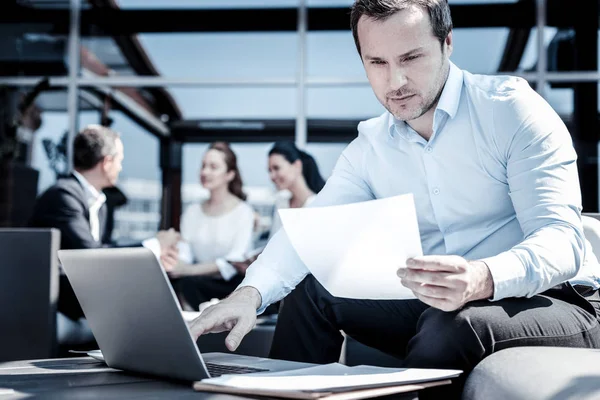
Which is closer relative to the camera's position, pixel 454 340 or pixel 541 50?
pixel 454 340

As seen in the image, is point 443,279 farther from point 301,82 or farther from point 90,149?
point 301,82

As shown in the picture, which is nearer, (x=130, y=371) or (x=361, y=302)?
(x=130, y=371)

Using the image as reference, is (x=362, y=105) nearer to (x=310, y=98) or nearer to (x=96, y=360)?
(x=310, y=98)

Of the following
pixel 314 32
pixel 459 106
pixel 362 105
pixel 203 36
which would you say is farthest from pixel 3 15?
pixel 459 106

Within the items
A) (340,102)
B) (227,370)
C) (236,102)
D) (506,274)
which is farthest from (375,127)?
(236,102)

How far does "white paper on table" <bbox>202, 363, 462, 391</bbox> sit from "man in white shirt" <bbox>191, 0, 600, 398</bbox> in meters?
0.20

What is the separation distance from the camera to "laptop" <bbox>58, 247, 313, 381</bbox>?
110 cm

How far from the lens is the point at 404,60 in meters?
1.63

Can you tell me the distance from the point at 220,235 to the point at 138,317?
4.12 meters

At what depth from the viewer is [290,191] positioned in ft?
17.3

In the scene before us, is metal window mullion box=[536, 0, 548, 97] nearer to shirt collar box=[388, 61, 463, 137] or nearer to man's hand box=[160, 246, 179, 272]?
man's hand box=[160, 246, 179, 272]

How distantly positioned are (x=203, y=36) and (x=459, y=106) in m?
5.88

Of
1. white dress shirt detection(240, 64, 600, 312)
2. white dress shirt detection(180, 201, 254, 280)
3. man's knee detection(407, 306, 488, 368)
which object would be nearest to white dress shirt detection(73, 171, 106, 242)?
white dress shirt detection(180, 201, 254, 280)

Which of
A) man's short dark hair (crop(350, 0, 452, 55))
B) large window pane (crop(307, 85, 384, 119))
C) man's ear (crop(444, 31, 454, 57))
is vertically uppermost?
large window pane (crop(307, 85, 384, 119))
